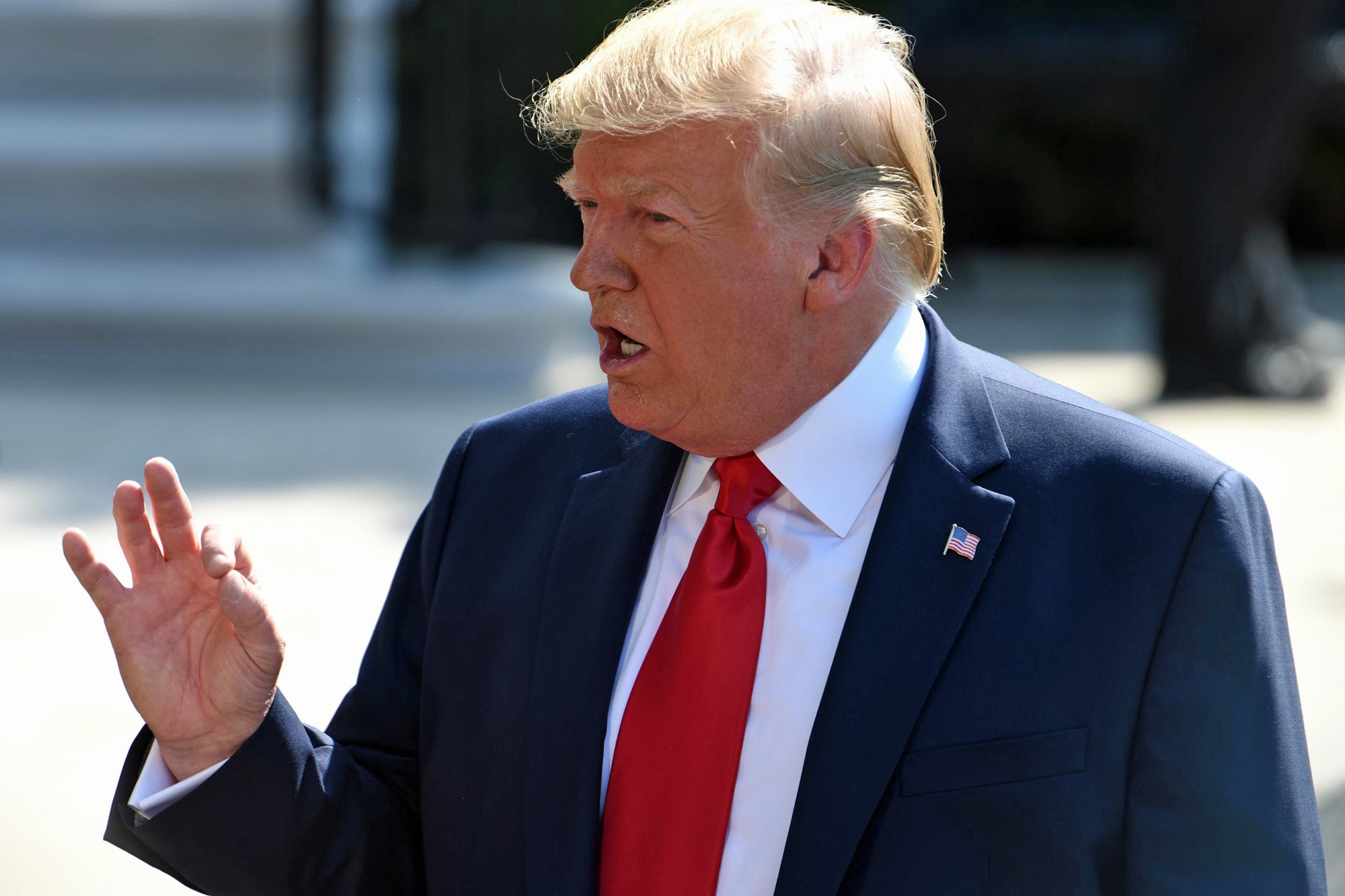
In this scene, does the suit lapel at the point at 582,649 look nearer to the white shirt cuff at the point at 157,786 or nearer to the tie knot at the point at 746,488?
the tie knot at the point at 746,488

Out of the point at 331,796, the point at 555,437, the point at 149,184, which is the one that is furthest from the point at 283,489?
the point at 331,796

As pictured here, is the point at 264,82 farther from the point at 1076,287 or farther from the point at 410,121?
the point at 1076,287

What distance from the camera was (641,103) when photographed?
1459 millimetres

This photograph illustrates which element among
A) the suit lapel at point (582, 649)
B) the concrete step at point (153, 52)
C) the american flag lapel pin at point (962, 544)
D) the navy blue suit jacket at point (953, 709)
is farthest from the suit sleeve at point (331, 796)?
the concrete step at point (153, 52)

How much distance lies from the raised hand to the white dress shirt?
0.05 meters

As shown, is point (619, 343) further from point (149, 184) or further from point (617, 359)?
point (149, 184)

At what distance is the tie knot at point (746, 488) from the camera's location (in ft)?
5.13

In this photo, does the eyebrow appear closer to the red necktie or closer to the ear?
the ear

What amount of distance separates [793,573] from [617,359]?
0.92 ft

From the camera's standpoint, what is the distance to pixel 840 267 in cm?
153

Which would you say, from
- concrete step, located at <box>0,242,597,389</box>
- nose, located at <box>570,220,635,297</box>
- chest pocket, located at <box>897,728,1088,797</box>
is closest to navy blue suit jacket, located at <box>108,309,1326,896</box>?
chest pocket, located at <box>897,728,1088,797</box>

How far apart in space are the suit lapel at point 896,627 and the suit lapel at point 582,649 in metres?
0.23

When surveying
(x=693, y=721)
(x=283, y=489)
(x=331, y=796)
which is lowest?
(x=283, y=489)

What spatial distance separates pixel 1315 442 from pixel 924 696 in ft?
15.9
